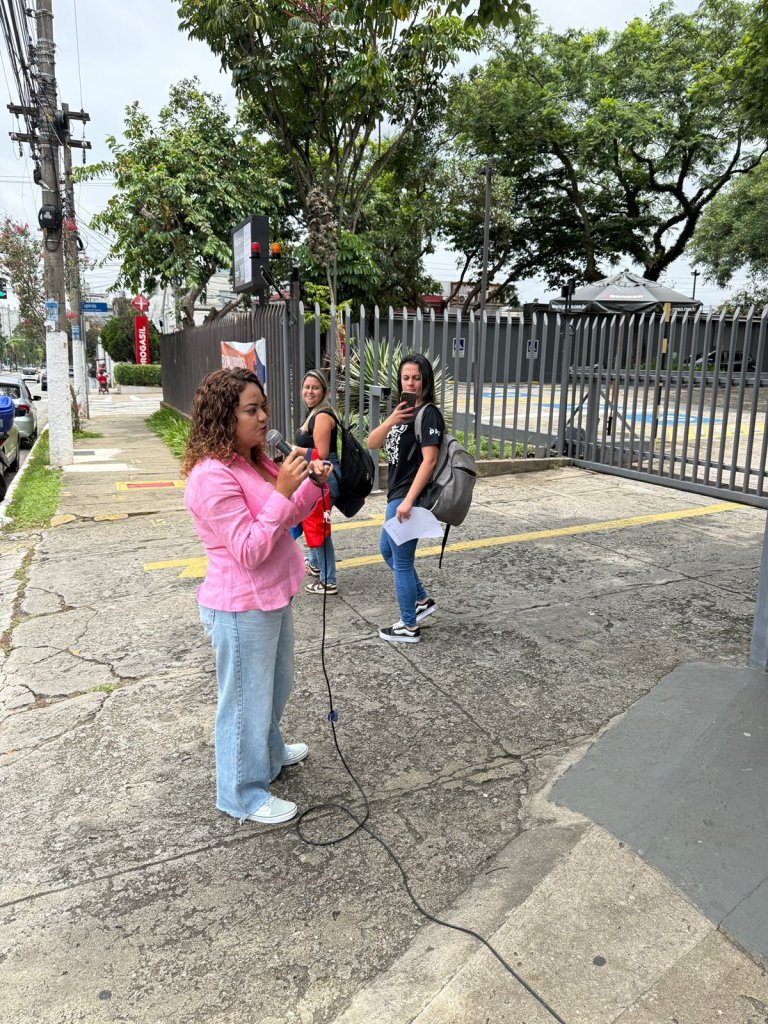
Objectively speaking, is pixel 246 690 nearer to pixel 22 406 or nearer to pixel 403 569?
pixel 403 569

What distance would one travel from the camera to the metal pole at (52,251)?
11.5 meters

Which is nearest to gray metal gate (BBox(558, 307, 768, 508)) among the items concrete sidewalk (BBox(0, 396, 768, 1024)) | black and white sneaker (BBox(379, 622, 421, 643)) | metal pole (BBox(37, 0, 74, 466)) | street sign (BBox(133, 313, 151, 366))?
concrete sidewalk (BBox(0, 396, 768, 1024))

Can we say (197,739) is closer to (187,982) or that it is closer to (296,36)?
(187,982)

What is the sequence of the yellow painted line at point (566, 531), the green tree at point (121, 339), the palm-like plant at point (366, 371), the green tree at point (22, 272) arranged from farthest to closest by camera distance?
the green tree at point (121, 339) → the green tree at point (22, 272) → the palm-like plant at point (366, 371) → the yellow painted line at point (566, 531)

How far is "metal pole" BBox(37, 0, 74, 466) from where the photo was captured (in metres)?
11.5

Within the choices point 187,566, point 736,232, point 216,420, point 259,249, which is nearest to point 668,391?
point 259,249

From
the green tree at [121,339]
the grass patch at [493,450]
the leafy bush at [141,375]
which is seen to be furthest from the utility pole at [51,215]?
the green tree at [121,339]

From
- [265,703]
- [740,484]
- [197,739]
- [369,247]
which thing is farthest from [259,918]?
[369,247]

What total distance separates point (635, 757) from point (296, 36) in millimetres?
13748

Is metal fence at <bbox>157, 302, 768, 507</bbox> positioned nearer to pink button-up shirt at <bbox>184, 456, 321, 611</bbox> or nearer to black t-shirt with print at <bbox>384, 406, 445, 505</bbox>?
black t-shirt with print at <bbox>384, 406, 445, 505</bbox>

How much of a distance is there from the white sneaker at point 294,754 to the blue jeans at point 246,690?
1.04 ft

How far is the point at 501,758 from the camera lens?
3.37 metres

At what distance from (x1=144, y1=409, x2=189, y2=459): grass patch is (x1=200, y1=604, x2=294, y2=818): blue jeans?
406 inches

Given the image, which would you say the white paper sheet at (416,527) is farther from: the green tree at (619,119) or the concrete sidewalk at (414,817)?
the green tree at (619,119)
